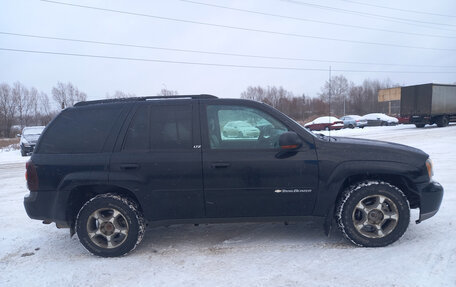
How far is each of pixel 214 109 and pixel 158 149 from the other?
84cm

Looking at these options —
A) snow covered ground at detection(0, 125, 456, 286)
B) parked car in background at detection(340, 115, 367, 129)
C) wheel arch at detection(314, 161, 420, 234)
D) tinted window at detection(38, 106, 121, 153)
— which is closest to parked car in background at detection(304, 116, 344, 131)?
parked car in background at detection(340, 115, 367, 129)

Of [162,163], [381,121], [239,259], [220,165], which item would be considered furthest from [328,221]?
[381,121]

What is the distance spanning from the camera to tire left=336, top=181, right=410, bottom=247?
333 cm

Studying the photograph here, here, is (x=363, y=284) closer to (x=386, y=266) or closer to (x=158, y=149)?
(x=386, y=266)

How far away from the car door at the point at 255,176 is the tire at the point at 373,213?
44 cm

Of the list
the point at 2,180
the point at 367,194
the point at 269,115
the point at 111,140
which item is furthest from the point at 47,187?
the point at 2,180

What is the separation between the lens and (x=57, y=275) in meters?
3.06

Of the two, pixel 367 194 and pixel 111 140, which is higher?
pixel 111 140

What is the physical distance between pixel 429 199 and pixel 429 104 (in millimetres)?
22571

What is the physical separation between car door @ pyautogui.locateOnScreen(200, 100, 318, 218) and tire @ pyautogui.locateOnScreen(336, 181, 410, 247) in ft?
1.45

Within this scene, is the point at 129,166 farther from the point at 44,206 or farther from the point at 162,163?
the point at 44,206

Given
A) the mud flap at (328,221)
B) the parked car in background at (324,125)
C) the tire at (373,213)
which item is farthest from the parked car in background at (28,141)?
the parked car in background at (324,125)

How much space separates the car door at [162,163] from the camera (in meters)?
3.30

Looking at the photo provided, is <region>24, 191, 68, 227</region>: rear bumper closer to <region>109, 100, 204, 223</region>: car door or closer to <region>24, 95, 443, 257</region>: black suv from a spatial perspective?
<region>24, 95, 443, 257</region>: black suv
